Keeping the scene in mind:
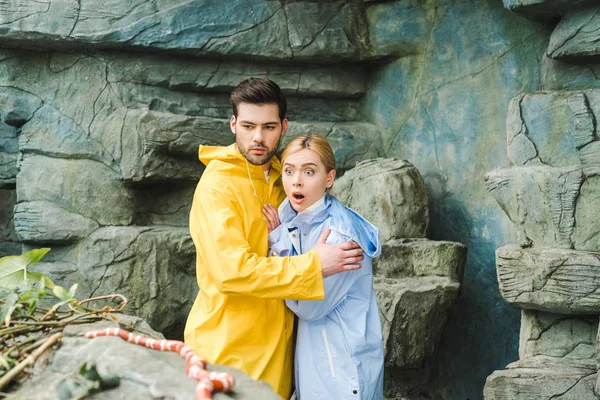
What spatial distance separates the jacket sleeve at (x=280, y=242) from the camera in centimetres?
303

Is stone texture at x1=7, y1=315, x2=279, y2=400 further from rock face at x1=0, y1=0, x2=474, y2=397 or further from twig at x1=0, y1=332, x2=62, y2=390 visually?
rock face at x1=0, y1=0, x2=474, y2=397

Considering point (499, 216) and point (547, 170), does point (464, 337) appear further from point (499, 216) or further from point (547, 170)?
point (547, 170)

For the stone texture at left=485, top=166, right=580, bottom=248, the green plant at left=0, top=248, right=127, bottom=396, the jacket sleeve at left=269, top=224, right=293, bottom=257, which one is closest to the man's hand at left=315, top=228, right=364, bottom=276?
the jacket sleeve at left=269, top=224, right=293, bottom=257

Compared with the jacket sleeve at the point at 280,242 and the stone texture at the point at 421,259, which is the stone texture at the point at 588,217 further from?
the jacket sleeve at the point at 280,242

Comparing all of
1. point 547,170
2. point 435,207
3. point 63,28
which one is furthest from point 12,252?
point 547,170

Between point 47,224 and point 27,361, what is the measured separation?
3.64 meters

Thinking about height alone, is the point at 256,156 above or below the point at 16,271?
above

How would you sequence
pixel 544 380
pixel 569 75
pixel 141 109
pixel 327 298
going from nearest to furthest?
1. pixel 327 298
2. pixel 544 380
3. pixel 569 75
4. pixel 141 109

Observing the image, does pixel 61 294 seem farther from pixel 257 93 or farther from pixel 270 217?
pixel 257 93

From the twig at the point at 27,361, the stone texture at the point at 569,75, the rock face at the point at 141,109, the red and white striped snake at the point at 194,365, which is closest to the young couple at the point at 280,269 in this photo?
the red and white striped snake at the point at 194,365

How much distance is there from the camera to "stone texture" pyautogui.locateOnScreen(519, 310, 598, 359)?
4.12m

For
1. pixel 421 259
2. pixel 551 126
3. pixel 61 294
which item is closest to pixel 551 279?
pixel 551 126

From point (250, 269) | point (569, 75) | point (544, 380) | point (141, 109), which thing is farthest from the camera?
point (141, 109)

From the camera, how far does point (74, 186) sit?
545 centimetres
